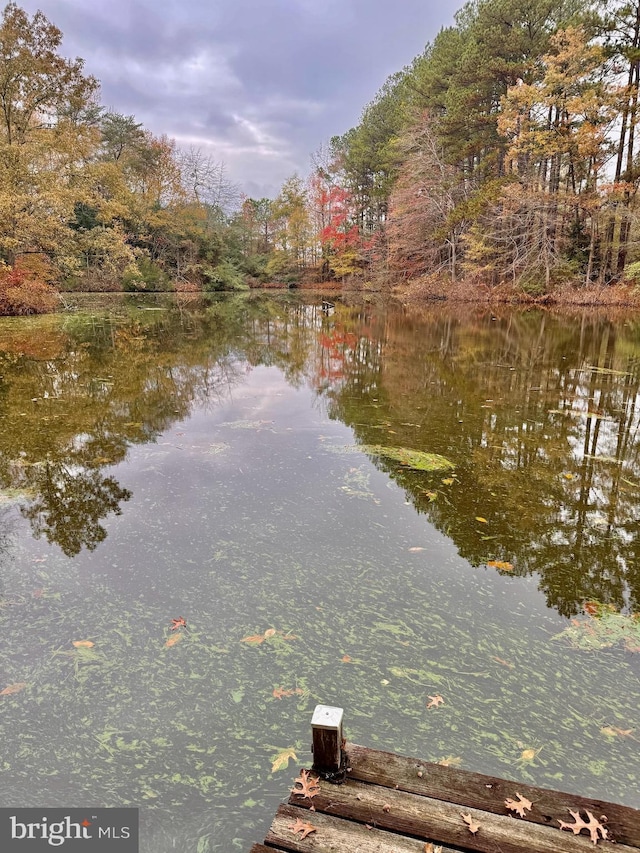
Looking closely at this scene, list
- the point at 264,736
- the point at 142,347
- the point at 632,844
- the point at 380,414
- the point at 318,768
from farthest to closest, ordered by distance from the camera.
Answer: the point at 142,347, the point at 380,414, the point at 264,736, the point at 318,768, the point at 632,844

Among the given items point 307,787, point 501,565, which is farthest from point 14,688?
point 501,565

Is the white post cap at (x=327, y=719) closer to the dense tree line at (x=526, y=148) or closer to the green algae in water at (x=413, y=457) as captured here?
the green algae in water at (x=413, y=457)

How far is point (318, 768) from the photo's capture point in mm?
1657

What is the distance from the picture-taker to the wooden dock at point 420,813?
1.43m

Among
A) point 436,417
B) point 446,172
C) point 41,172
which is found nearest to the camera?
point 436,417

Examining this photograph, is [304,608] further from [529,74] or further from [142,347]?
→ [529,74]

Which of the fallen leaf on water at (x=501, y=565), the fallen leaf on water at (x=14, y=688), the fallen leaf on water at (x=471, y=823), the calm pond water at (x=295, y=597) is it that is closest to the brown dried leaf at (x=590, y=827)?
the fallen leaf on water at (x=471, y=823)

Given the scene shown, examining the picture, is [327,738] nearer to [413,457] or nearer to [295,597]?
[295,597]

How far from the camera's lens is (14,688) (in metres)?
2.29

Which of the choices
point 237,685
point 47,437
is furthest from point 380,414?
point 237,685

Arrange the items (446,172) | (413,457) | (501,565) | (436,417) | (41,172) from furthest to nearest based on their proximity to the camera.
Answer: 1. (446,172)
2. (41,172)
3. (436,417)
4. (413,457)
5. (501,565)

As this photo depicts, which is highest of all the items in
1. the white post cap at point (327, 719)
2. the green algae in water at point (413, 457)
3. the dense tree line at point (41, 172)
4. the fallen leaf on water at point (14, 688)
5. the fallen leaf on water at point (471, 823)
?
the dense tree line at point (41, 172)

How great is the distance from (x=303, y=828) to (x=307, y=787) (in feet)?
0.44

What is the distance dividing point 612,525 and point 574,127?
22.6 meters
